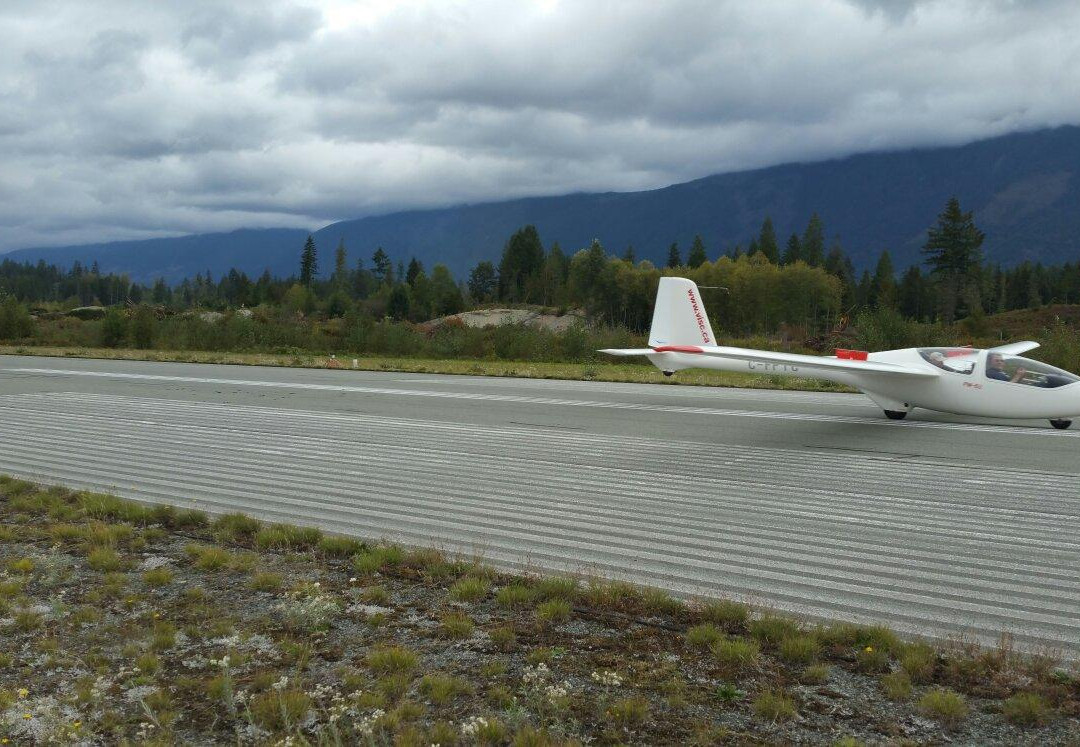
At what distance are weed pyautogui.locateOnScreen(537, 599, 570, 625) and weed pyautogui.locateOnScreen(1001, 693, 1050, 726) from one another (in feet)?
7.94

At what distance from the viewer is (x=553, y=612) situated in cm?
557

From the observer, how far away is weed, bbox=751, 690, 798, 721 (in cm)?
421

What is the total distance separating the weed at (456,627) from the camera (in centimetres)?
525

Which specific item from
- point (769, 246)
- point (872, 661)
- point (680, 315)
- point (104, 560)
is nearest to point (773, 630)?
point (872, 661)

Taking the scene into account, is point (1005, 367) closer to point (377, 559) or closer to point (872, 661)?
point (872, 661)

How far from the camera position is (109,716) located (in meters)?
4.24

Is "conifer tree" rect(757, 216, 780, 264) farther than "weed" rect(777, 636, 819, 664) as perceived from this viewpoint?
Yes

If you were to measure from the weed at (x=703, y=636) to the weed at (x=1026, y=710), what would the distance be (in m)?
1.47

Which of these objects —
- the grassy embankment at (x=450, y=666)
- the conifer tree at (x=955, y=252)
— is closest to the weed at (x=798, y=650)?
the grassy embankment at (x=450, y=666)

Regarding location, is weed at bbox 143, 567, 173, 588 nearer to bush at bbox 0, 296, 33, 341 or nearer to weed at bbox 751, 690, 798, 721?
weed at bbox 751, 690, 798, 721

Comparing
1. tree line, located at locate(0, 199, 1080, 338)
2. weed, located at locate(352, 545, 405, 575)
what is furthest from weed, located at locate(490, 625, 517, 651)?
tree line, located at locate(0, 199, 1080, 338)

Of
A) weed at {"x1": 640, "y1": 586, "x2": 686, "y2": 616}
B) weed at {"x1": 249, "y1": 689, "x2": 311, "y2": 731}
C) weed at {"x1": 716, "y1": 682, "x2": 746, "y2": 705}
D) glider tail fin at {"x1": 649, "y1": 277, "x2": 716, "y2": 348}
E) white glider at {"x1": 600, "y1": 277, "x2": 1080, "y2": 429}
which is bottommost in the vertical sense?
weed at {"x1": 249, "y1": 689, "x2": 311, "y2": 731}

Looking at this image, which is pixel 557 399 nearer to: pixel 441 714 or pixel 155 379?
pixel 155 379

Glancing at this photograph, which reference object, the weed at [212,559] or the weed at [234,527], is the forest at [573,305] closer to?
the weed at [234,527]
